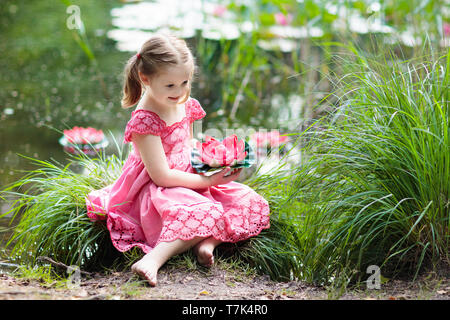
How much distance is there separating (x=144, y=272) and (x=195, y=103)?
769mm

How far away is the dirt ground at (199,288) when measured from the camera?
1733 millimetres

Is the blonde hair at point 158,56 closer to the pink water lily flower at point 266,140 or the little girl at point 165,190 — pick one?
the little girl at point 165,190

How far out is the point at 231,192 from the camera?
226 cm

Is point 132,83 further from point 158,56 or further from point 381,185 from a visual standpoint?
point 381,185

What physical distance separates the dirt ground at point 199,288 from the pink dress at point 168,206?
14cm

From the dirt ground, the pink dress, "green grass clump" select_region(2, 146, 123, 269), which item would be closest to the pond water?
"green grass clump" select_region(2, 146, 123, 269)

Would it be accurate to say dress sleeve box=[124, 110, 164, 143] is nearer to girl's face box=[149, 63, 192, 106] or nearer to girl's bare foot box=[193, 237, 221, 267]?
girl's face box=[149, 63, 192, 106]

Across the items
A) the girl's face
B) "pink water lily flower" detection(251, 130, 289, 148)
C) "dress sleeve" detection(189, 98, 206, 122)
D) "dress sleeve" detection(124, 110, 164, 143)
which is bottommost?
"pink water lily flower" detection(251, 130, 289, 148)

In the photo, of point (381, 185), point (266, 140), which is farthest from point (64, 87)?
point (381, 185)

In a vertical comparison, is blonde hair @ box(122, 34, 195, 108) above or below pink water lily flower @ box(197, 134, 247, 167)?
above

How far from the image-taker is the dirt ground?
1.73 m

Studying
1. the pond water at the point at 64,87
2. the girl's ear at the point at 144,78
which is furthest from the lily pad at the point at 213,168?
the pond water at the point at 64,87

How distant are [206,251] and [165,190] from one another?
0.28 meters

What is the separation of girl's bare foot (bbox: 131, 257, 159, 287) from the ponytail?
2.15ft
